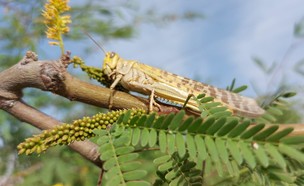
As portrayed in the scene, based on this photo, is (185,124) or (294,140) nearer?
(294,140)

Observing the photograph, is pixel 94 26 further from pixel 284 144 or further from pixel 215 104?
pixel 284 144

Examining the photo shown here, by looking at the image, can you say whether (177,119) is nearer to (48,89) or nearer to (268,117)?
(48,89)

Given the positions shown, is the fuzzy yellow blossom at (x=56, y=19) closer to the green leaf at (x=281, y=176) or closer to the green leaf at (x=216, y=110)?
the green leaf at (x=216, y=110)

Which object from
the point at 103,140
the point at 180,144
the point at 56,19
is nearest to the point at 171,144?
the point at 180,144

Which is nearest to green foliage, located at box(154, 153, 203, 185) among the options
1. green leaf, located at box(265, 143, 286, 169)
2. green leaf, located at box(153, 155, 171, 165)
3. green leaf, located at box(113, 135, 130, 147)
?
green leaf, located at box(153, 155, 171, 165)

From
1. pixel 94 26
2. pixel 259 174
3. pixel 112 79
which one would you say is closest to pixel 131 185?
pixel 259 174

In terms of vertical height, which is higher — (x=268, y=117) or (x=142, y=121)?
(x=268, y=117)

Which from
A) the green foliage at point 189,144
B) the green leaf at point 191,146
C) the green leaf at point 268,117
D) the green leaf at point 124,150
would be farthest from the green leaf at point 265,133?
the green leaf at point 268,117
